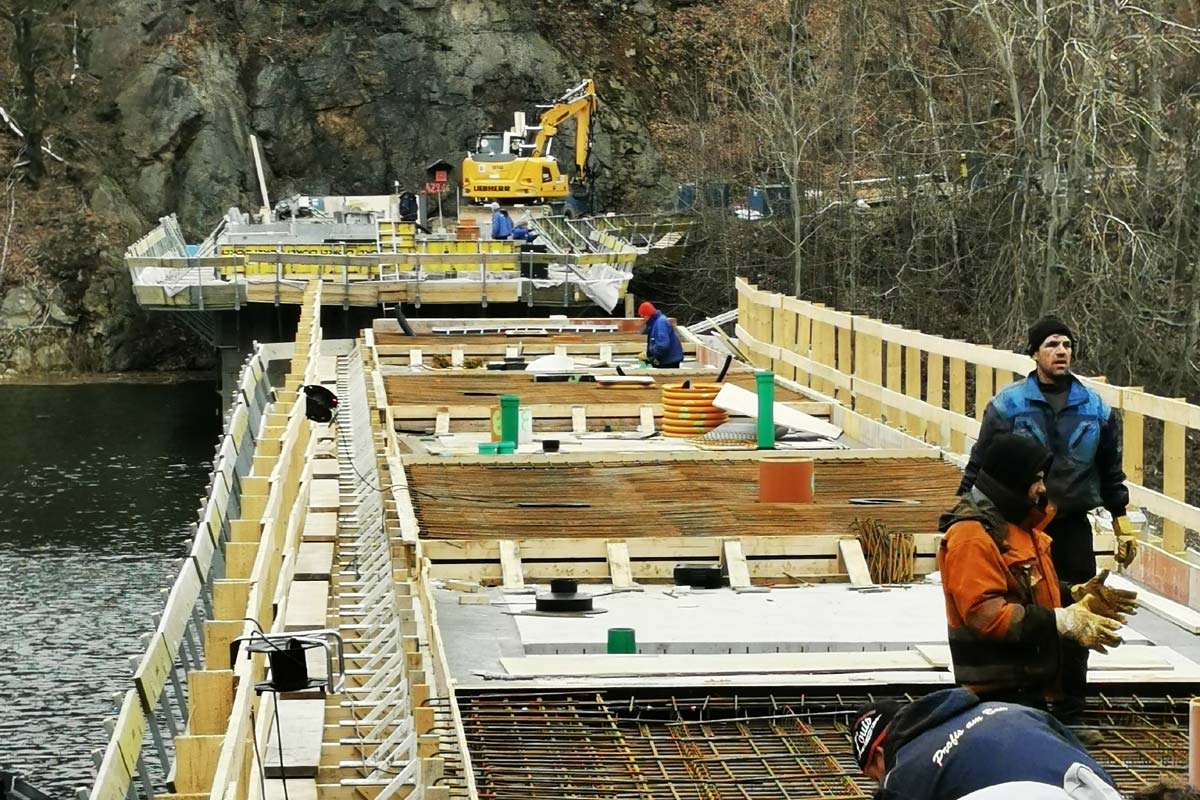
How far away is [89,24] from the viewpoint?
58219 millimetres

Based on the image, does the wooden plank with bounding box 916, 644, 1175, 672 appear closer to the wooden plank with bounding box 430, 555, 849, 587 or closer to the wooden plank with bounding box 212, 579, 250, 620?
the wooden plank with bounding box 430, 555, 849, 587

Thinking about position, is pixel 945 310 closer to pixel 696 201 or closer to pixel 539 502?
pixel 696 201

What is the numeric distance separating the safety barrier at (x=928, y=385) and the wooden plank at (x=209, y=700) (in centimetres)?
611

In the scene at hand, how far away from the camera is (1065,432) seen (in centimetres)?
891

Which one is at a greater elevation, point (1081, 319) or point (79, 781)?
point (1081, 319)

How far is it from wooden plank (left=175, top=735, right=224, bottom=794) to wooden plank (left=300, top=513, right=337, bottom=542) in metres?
7.31

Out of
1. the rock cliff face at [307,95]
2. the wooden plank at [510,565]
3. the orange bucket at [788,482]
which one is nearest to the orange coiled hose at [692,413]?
the orange bucket at [788,482]

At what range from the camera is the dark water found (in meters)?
18.8

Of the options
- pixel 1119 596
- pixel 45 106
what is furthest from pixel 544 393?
pixel 45 106

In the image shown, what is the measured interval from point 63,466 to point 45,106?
2432 cm

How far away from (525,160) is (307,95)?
8929 millimetres

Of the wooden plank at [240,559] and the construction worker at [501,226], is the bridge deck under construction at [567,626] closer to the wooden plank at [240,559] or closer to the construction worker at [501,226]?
the wooden plank at [240,559]

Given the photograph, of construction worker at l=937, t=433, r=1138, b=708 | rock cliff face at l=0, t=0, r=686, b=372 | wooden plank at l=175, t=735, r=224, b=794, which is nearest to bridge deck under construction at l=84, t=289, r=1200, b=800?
wooden plank at l=175, t=735, r=224, b=794

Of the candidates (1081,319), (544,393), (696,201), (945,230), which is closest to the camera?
(544,393)
